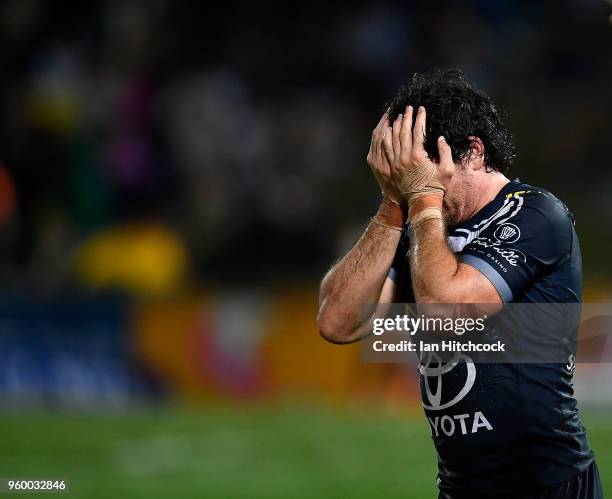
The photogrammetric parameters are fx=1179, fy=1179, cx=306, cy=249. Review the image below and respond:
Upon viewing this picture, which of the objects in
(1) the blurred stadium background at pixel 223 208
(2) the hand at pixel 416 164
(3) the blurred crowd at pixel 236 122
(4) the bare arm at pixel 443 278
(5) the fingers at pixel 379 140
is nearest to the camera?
(4) the bare arm at pixel 443 278

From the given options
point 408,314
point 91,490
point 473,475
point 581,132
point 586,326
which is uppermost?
point 581,132

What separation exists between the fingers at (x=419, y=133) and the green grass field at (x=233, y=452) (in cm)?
549

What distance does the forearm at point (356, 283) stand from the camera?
435cm

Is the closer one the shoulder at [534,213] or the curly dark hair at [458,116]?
the shoulder at [534,213]

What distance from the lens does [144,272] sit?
13477 mm

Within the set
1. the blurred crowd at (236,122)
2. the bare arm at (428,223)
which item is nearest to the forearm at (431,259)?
the bare arm at (428,223)

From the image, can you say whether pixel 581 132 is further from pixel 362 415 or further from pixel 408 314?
pixel 408 314

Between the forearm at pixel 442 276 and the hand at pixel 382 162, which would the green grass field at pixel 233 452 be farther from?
the forearm at pixel 442 276

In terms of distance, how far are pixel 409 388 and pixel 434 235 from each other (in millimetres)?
8775

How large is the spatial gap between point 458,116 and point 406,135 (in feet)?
0.67

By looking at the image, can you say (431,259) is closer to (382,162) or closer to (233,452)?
(382,162)

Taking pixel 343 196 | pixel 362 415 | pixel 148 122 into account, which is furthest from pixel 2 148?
pixel 362 415

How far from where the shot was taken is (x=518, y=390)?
4.10 meters

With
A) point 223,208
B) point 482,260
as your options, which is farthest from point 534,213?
point 223,208
